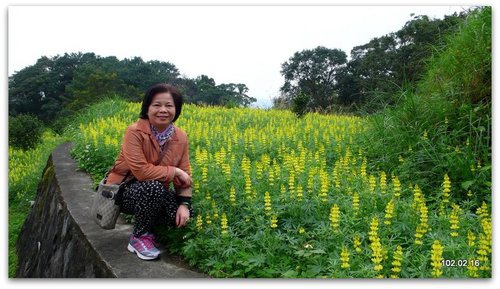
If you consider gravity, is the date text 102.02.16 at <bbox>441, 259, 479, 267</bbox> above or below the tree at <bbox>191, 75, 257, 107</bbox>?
below

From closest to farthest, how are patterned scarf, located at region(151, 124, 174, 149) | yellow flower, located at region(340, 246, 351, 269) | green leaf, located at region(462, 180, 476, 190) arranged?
yellow flower, located at region(340, 246, 351, 269) → patterned scarf, located at region(151, 124, 174, 149) → green leaf, located at region(462, 180, 476, 190)

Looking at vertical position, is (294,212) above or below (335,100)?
below

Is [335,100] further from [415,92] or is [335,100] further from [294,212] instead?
[294,212]

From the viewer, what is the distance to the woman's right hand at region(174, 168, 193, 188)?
2582 millimetres

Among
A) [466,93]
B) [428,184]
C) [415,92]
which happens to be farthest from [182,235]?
[415,92]

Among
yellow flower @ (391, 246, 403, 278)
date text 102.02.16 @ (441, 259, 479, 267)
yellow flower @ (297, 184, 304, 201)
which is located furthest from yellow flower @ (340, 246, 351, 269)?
yellow flower @ (297, 184, 304, 201)

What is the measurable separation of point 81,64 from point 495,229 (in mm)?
3214

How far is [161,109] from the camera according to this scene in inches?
101

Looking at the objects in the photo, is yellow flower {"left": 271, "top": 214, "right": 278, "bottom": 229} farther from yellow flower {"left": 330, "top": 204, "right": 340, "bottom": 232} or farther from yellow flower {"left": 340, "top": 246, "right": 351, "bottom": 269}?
yellow flower {"left": 340, "top": 246, "right": 351, "bottom": 269}

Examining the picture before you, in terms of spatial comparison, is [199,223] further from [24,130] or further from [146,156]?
[24,130]

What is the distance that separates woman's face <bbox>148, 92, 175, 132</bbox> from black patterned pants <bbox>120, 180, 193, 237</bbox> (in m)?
0.35

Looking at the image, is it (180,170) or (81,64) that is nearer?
(180,170)

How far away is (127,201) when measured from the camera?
2.59m

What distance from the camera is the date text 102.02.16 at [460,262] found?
7.33 ft
